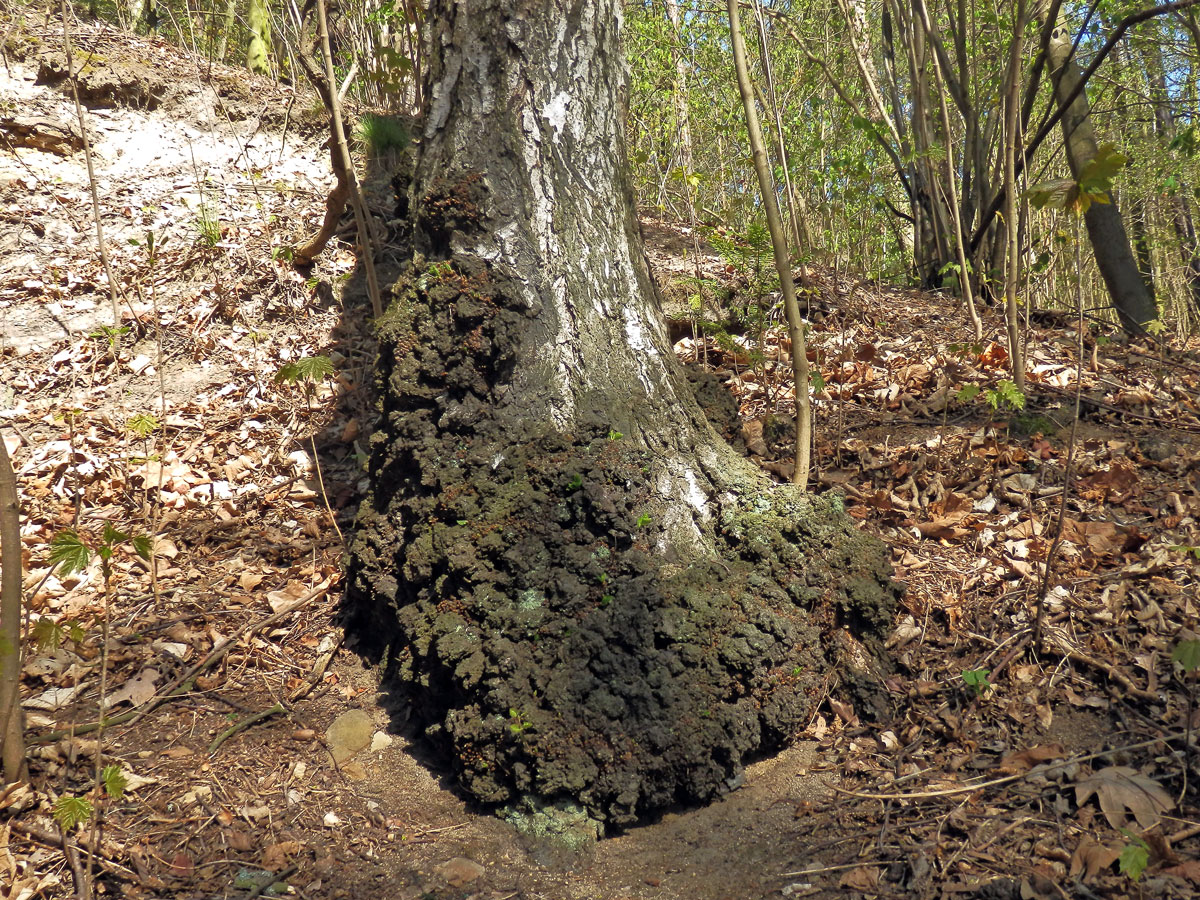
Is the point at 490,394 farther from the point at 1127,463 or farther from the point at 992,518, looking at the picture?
the point at 1127,463

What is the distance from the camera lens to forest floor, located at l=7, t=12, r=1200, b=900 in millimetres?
2029

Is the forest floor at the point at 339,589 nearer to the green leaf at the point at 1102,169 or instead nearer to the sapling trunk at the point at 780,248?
the sapling trunk at the point at 780,248

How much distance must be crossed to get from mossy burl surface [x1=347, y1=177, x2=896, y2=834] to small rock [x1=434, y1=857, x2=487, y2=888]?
0.18 meters

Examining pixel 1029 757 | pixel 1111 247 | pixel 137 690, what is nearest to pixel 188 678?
pixel 137 690

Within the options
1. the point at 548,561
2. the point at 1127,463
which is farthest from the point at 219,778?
the point at 1127,463

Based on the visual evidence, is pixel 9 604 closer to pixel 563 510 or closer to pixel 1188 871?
pixel 563 510

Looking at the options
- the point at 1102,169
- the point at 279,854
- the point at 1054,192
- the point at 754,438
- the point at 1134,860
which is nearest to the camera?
the point at 1134,860

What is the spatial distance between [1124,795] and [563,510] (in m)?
1.70

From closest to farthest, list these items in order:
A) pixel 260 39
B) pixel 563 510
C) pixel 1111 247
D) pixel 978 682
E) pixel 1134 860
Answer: pixel 1134 860, pixel 978 682, pixel 563 510, pixel 1111 247, pixel 260 39

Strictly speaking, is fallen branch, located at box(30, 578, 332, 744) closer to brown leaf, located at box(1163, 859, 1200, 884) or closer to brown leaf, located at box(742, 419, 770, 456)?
brown leaf, located at box(742, 419, 770, 456)

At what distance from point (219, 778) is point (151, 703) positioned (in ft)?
1.51

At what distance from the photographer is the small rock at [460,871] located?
205 cm

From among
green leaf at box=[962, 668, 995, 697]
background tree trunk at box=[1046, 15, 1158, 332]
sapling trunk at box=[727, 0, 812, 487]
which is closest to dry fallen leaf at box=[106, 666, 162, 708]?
sapling trunk at box=[727, 0, 812, 487]

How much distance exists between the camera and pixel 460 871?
2084 millimetres
